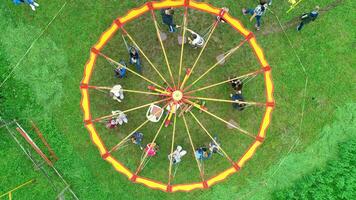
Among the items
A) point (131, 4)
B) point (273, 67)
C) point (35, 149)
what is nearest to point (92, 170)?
point (35, 149)

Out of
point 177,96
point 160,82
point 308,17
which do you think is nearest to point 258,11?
point 308,17

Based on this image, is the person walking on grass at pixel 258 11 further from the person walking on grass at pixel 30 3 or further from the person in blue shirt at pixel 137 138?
the person walking on grass at pixel 30 3

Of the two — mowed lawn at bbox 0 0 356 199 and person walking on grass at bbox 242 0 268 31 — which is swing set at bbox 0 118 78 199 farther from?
person walking on grass at bbox 242 0 268 31

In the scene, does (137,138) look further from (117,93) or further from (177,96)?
(177,96)

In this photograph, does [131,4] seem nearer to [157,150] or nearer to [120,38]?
[120,38]

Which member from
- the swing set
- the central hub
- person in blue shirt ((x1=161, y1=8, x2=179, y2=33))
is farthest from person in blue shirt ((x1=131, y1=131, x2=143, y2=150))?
person in blue shirt ((x1=161, y1=8, x2=179, y2=33))

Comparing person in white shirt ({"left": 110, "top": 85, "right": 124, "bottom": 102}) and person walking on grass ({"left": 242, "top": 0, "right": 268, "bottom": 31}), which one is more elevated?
person walking on grass ({"left": 242, "top": 0, "right": 268, "bottom": 31})
